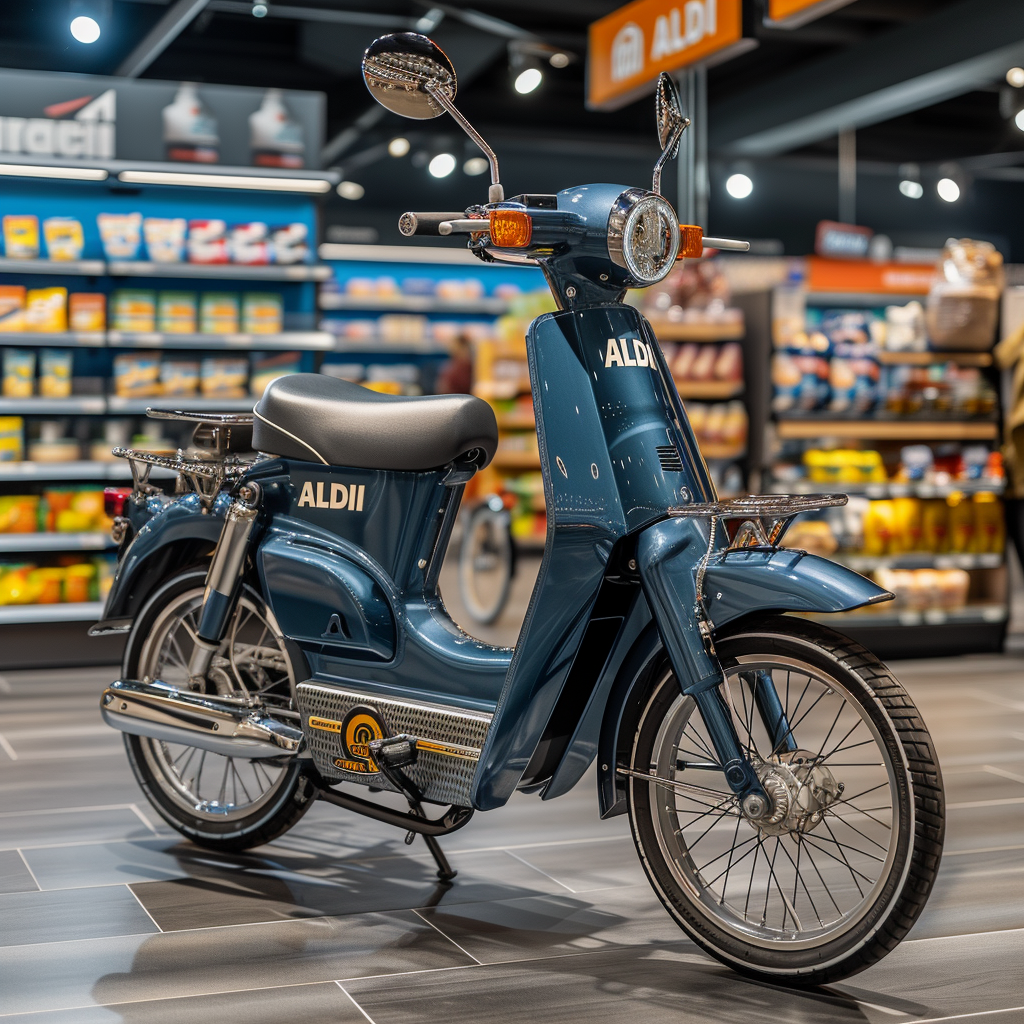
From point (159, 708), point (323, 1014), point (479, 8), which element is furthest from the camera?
point (479, 8)

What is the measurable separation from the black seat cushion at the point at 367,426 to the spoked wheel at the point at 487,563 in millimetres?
4011

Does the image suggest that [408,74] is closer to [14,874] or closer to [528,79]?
[14,874]

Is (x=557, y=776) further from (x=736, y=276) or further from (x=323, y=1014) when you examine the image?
(x=736, y=276)

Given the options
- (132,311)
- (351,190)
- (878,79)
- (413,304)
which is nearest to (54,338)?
(132,311)

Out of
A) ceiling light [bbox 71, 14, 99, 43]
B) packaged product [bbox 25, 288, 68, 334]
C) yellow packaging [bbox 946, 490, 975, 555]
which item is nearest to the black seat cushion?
packaged product [bbox 25, 288, 68, 334]

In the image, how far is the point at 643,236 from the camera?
2322mm

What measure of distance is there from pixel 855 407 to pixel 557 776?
405 cm

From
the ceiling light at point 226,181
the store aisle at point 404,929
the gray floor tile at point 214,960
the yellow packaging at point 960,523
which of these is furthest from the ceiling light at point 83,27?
the gray floor tile at point 214,960

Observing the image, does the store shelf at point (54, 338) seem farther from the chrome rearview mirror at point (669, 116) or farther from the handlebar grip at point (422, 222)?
the chrome rearview mirror at point (669, 116)

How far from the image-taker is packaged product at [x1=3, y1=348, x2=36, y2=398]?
5672mm

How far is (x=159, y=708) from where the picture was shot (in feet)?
9.37

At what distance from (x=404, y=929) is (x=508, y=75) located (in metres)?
13.1

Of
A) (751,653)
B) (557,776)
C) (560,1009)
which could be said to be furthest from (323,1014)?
(751,653)

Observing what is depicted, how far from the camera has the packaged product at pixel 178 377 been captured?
5.96 meters
